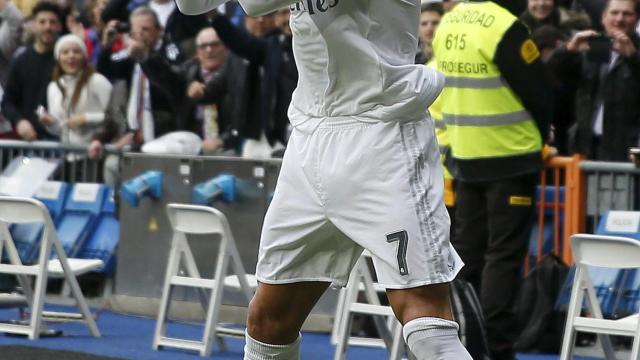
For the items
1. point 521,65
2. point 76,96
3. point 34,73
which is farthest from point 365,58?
point 34,73

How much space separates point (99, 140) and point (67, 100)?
0.77 m

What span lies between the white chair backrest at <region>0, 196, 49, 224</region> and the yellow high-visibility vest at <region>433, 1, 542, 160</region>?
2.81m

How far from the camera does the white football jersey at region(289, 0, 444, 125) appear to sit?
504 centimetres

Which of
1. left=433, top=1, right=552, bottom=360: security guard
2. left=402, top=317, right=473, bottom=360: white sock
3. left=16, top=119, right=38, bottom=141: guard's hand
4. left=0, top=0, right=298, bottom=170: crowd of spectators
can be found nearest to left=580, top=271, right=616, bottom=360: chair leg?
left=433, top=1, right=552, bottom=360: security guard

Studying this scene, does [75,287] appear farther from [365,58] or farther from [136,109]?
[365,58]

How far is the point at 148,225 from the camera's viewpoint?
1131 cm

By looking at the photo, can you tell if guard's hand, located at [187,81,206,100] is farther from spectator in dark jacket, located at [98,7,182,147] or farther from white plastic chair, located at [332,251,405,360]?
white plastic chair, located at [332,251,405,360]

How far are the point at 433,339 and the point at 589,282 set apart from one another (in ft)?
10.9

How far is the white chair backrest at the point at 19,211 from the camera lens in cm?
975

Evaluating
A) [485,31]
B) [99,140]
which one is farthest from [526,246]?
[99,140]

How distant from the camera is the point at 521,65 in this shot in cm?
849

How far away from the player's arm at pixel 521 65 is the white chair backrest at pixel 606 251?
1.16 m

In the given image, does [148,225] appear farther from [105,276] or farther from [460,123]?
[460,123]

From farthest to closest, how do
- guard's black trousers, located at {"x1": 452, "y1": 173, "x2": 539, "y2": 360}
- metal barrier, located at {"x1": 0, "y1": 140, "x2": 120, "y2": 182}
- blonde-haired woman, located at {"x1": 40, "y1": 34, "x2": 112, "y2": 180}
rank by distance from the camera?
blonde-haired woman, located at {"x1": 40, "y1": 34, "x2": 112, "y2": 180} → metal barrier, located at {"x1": 0, "y1": 140, "x2": 120, "y2": 182} → guard's black trousers, located at {"x1": 452, "y1": 173, "x2": 539, "y2": 360}
